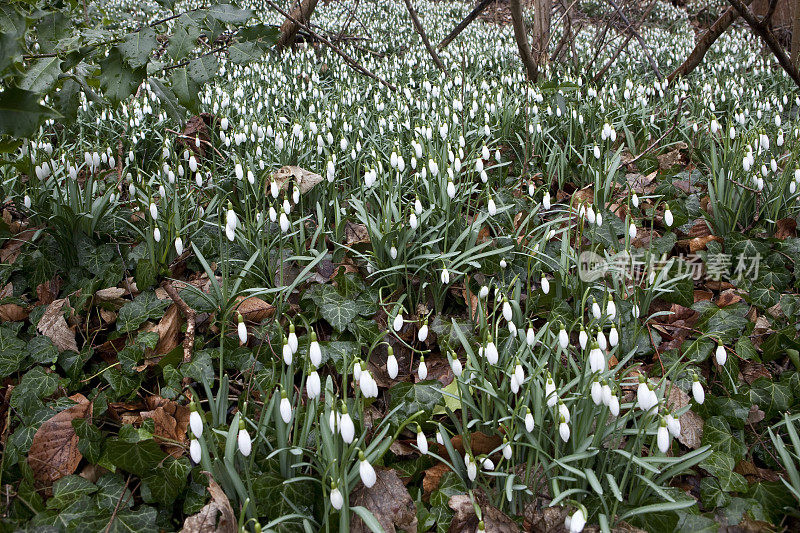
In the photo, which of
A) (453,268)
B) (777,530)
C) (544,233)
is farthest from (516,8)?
(777,530)

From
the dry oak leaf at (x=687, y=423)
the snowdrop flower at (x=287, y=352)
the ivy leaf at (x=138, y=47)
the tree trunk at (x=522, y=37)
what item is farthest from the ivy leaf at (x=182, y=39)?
the tree trunk at (x=522, y=37)

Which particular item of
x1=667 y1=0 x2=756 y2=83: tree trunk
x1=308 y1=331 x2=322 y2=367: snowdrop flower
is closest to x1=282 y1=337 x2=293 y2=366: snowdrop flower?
x1=308 y1=331 x2=322 y2=367: snowdrop flower

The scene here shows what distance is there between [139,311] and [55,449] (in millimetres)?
731

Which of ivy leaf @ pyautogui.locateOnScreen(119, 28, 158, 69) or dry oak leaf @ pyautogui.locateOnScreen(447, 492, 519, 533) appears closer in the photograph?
dry oak leaf @ pyautogui.locateOnScreen(447, 492, 519, 533)

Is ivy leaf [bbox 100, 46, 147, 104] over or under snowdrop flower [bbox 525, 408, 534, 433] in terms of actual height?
over

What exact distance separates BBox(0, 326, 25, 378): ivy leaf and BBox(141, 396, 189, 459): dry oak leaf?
22.7 inches

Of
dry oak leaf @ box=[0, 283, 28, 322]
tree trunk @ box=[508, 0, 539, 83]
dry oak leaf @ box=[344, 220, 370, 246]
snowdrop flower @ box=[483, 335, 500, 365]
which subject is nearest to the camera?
snowdrop flower @ box=[483, 335, 500, 365]

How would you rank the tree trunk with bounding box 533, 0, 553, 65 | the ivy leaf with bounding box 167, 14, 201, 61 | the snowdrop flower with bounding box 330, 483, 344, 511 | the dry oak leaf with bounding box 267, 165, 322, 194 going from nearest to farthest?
the snowdrop flower with bounding box 330, 483, 344, 511
the ivy leaf with bounding box 167, 14, 201, 61
the dry oak leaf with bounding box 267, 165, 322, 194
the tree trunk with bounding box 533, 0, 553, 65

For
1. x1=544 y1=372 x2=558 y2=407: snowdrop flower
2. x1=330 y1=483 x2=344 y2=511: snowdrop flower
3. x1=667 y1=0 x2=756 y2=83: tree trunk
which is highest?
x1=667 y1=0 x2=756 y2=83: tree trunk

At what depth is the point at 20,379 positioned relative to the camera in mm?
2275

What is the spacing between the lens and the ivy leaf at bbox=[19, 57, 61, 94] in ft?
6.07

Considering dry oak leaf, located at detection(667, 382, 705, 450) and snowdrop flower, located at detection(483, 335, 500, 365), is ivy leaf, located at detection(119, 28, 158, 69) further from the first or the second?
dry oak leaf, located at detection(667, 382, 705, 450)

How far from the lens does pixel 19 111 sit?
5.09ft

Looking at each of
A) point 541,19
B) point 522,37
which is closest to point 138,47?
point 522,37
